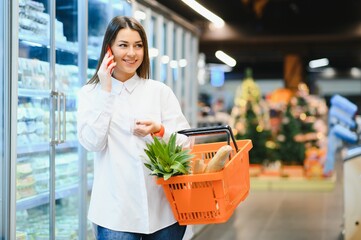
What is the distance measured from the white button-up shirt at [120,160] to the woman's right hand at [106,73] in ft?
0.09

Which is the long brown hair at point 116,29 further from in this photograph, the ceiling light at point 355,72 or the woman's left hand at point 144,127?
the ceiling light at point 355,72

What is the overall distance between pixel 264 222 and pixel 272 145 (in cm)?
444

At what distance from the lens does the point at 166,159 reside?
8.48ft

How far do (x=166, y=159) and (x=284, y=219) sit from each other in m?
5.99

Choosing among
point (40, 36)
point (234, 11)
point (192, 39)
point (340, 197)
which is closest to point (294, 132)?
point (340, 197)

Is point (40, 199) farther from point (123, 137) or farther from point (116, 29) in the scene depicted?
point (116, 29)

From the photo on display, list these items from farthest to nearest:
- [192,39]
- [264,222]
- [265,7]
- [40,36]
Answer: [265,7] < [192,39] < [264,222] < [40,36]

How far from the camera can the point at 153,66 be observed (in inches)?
273

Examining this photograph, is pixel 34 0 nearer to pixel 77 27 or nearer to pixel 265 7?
pixel 77 27

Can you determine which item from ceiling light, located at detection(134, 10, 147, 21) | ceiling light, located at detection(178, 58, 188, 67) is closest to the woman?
ceiling light, located at detection(134, 10, 147, 21)

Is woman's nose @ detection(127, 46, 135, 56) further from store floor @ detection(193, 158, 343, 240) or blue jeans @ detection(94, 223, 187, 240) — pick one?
store floor @ detection(193, 158, 343, 240)

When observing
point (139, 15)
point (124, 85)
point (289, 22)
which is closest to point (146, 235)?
point (124, 85)

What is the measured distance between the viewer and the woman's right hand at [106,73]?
8.64ft

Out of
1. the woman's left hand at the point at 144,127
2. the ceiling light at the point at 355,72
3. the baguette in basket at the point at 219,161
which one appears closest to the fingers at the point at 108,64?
the woman's left hand at the point at 144,127
